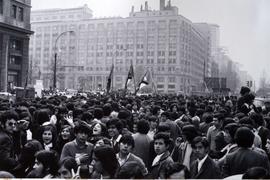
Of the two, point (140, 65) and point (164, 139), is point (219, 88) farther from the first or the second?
point (140, 65)

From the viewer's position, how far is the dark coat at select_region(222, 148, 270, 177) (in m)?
4.44

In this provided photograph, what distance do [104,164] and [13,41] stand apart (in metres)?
38.5

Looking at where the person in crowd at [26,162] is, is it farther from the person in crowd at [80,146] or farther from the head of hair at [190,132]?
the head of hair at [190,132]

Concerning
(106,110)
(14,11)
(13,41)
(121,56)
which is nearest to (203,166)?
(106,110)

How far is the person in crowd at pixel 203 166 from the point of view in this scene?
4535 millimetres

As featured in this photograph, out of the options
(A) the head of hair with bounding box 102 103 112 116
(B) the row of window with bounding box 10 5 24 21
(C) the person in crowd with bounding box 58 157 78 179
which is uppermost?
(B) the row of window with bounding box 10 5 24 21

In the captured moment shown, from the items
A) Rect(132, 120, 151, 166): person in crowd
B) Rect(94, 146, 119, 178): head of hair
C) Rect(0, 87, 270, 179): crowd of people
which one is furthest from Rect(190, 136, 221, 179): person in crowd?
Rect(132, 120, 151, 166): person in crowd

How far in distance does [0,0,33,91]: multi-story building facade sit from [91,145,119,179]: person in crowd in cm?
3361

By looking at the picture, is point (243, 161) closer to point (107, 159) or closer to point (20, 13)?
point (107, 159)

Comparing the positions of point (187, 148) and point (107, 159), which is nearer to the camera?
point (107, 159)

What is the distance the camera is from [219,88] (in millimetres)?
33531

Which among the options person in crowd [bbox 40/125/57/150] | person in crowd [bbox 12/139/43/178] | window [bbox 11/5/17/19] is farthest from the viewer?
A: window [bbox 11/5/17/19]

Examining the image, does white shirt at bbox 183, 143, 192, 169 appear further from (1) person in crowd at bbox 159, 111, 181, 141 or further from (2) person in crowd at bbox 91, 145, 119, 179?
(1) person in crowd at bbox 159, 111, 181, 141

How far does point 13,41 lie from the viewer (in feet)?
132
